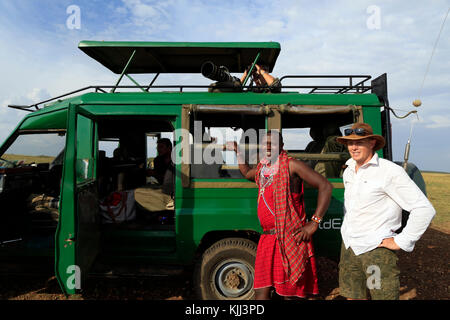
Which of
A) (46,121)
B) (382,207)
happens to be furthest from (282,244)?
(46,121)

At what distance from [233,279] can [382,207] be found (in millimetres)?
1750

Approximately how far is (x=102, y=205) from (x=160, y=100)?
1.46m

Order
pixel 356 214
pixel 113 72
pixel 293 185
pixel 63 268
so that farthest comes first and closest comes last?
pixel 113 72 → pixel 293 185 → pixel 63 268 → pixel 356 214

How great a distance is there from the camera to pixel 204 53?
12.9 ft

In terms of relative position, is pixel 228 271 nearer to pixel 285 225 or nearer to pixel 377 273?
pixel 285 225

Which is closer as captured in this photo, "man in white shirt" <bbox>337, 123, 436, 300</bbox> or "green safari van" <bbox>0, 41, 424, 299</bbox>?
"man in white shirt" <bbox>337, 123, 436, 300</bbox>

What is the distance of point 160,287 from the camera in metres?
3.96

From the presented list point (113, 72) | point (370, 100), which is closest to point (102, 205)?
point (113, 72)

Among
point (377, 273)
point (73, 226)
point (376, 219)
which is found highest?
point (376, 219)

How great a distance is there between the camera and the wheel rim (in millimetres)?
3146

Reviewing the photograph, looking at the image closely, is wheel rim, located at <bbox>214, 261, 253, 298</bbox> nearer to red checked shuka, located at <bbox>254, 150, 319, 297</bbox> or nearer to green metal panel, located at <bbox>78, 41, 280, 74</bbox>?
red checked shuka, located at <bbox>254, 150, 319, 297</bbox>

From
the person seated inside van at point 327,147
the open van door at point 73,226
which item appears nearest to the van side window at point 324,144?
the person seated inside van at point 327,147

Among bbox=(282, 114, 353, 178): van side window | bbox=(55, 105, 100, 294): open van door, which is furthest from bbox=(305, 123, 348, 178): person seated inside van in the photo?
bbox=(55, 105, 100, 294): open van door

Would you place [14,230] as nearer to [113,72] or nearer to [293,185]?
[113,72]
